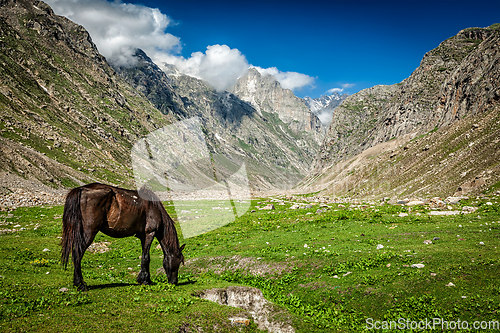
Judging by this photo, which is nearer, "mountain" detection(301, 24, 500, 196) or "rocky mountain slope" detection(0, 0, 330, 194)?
"mountain" detection(301, 24, 500, 196)

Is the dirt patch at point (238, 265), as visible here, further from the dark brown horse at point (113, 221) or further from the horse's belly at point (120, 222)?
the horse's belly at point (120, 222)

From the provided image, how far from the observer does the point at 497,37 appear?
73.5 metres

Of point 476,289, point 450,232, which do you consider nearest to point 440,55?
point 450,232

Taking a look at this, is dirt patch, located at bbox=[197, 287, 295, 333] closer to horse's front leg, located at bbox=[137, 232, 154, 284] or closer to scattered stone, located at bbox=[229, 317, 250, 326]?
scattered stone, located at bbox=[229, 317, 250, 326]

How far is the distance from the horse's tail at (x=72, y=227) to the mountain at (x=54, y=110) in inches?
2573

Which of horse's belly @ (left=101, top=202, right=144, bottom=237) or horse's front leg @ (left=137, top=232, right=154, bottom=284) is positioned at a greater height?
horse's belly @ (left=101, top=202, right=144, bottom=237)

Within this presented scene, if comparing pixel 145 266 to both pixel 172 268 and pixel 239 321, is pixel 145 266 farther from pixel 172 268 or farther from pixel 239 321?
pixel 239 321

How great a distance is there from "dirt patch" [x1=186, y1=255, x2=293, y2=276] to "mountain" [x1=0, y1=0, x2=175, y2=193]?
62.8 meters

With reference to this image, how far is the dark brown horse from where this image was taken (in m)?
10.6

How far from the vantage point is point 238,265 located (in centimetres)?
1769

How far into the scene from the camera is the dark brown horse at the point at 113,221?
34.8 feet

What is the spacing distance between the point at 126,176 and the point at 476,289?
423ft

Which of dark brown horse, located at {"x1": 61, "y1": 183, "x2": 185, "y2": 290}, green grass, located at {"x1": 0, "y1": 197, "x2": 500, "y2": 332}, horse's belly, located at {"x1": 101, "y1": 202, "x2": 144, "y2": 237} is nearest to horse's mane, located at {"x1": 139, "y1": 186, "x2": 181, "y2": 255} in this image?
dark brown horse, located at {"x1": 61, "y1": 183, "x2": 185, "y2": 290}

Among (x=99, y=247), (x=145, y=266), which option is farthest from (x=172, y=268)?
(x=99, y=247)
